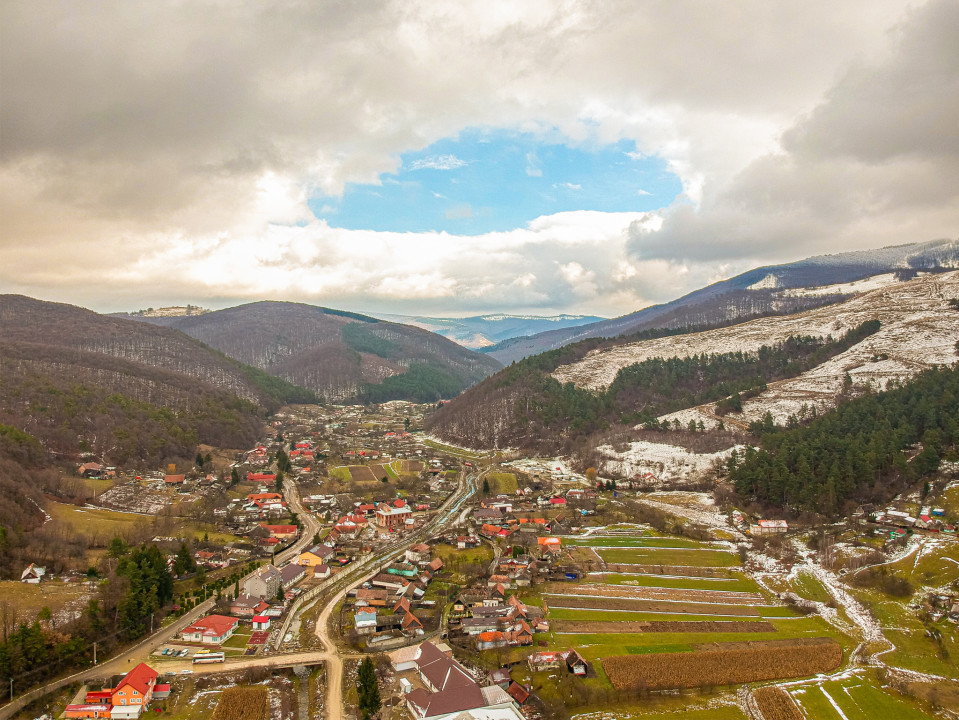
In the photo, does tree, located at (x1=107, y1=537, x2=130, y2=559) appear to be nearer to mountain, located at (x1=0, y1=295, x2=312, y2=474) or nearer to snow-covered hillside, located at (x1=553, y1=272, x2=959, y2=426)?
mountain, located at (x1=0, y1=295, x2=312, y2=474)

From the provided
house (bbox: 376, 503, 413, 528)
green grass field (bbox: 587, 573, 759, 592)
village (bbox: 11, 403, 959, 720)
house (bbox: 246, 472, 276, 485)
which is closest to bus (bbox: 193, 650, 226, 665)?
village (bbox: 11, 403, 959, 720)

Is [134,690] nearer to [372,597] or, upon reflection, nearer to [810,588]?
[372,597]

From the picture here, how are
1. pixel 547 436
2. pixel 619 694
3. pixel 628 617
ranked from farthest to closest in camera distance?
pixel 547 436 < pixel 628 617 < pixel 619 694

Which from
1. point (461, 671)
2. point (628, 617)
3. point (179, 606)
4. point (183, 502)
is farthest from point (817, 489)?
point (183, 502)

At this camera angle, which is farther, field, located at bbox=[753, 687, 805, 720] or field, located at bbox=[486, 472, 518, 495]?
field, located at bbox=[486, 472, 518, 495]

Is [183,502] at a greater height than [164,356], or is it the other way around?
[164,356]

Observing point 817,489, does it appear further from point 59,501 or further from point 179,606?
point 59,501

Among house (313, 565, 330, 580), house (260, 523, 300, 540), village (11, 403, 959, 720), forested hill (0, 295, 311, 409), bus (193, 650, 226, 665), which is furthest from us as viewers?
forested hill (0, 295, 311, 409)
